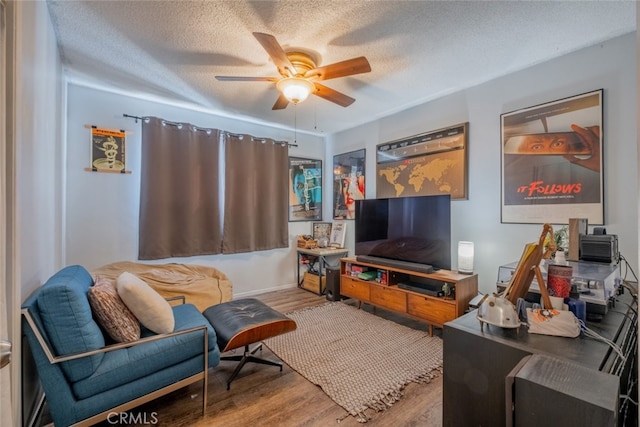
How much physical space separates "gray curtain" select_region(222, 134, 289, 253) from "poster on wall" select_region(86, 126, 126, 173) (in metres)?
1.20

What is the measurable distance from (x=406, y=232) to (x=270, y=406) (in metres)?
2.16

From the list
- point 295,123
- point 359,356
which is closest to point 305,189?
point 295,123

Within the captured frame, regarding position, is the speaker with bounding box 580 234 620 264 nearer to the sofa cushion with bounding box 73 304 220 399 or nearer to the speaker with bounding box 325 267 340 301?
the sofa cushion with bounding box 73 304 220 399

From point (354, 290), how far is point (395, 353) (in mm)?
1174

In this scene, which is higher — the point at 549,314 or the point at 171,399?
the point at 549,314

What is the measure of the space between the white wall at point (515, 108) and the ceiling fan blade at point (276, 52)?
204cm

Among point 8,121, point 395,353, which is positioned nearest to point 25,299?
point 8,121

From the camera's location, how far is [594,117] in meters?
2.30

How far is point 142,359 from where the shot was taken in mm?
1538

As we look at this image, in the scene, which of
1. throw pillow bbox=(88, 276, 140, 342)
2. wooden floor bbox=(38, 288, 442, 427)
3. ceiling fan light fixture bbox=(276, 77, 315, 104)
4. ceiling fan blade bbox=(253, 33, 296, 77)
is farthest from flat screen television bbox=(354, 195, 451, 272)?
throw pillow bbox=(88, 276, 140, 342)

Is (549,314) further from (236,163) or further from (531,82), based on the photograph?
(236,163)

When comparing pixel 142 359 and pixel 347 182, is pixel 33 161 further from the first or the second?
pixel 347 182

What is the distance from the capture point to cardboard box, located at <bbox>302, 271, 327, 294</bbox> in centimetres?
417

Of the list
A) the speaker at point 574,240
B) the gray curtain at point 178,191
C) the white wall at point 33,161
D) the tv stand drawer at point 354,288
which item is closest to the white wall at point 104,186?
the gray curtain at point 178,191
